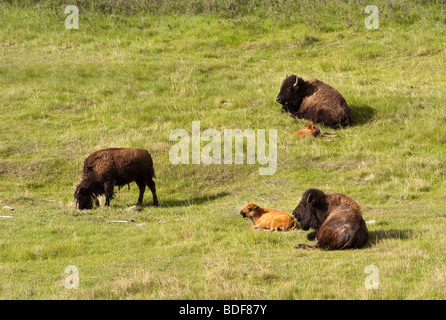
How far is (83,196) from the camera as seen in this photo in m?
14.9

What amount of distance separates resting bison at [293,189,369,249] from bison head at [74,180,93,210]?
5.44m

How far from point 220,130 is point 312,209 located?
26.5 ft

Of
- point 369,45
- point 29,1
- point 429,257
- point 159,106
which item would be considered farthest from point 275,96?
point 29,1

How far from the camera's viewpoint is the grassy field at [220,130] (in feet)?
30.0

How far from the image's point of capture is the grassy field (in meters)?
9.14

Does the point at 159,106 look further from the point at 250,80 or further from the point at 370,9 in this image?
the point at 370,9

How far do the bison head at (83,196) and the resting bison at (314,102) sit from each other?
24.5ft

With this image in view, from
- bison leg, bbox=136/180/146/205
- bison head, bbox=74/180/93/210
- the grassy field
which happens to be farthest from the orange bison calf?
bison head, bbox=74/180/93/210
